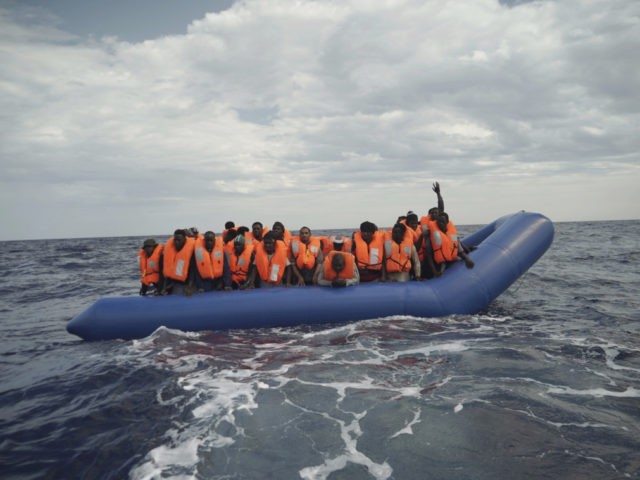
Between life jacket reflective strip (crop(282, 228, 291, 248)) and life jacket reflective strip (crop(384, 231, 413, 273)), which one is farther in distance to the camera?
life jacket reflective strip (crop(282, 228, 291, 248))

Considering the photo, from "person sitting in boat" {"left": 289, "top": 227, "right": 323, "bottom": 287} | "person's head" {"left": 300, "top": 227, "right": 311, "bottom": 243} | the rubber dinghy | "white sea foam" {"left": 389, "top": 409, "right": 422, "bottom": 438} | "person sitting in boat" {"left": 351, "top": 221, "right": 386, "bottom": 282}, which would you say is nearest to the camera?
"white sea foam" {"left": 389, "top": 409, "right": 422, "bottom": 438}

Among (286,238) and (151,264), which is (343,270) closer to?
(286,238)

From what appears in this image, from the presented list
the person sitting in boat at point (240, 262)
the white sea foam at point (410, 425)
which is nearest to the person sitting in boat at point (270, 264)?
the person sitting in boat at point (240, 262)

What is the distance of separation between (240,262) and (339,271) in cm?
181

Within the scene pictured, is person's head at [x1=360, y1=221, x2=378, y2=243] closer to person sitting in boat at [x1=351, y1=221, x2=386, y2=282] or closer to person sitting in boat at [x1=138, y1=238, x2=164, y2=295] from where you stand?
person sitting in boat at [x1=351, y1=221, x2=386, y2=282]

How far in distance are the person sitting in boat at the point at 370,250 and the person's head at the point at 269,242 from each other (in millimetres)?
1363

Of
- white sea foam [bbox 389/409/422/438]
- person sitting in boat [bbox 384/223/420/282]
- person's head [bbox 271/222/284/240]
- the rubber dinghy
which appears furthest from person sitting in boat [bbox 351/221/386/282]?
white sea foam [bbox 389/409/422/438]

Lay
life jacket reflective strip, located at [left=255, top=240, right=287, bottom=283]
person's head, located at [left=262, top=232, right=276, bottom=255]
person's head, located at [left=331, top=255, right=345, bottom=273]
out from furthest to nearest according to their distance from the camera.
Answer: life jacket reflective strip, located at [left=255, top=240, right=287, bottom=283], person's head, located at [left=262, top=232, right=276, bottom=255], person's head, located at [left=331, top=255, right=345, bottom=273]

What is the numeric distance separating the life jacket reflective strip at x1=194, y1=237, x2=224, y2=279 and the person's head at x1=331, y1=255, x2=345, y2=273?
6.04ft

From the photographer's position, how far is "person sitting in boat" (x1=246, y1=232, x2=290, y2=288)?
7055mm

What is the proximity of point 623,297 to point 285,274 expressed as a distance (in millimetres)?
6890

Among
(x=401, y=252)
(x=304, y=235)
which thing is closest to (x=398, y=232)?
(x=401, y=252)

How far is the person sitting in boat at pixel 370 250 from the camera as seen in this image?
7219 millimetres

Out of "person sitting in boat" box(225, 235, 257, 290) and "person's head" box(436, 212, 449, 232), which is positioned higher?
"person's head" box(436, 212, 449, 232)
